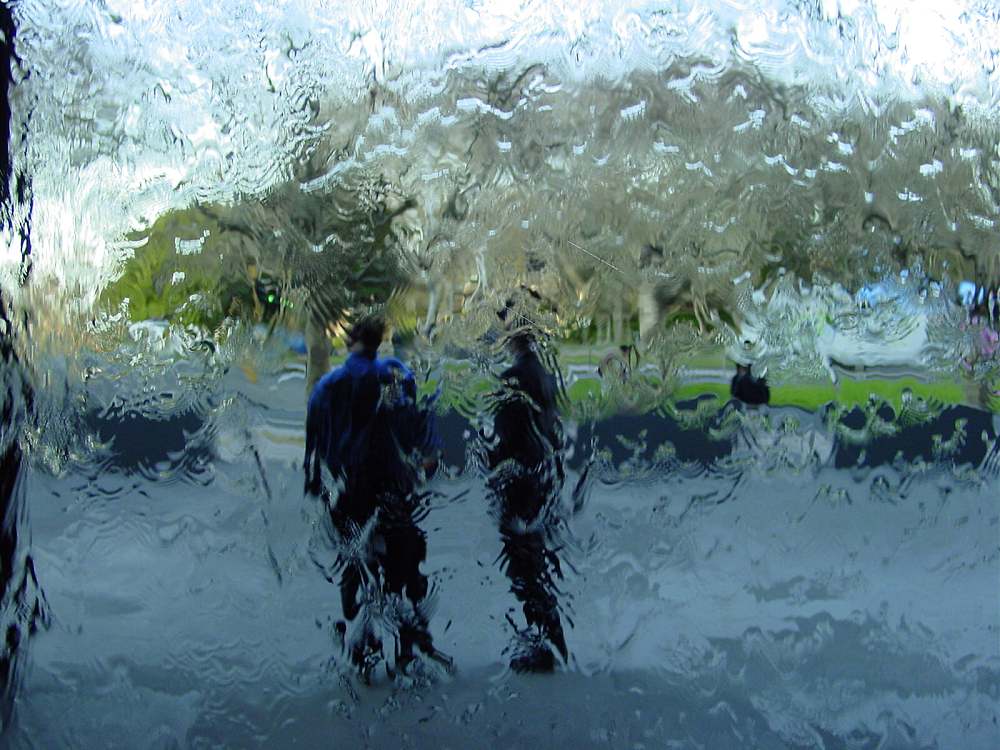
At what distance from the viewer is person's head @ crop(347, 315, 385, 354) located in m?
2.16

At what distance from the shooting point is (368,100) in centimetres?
218

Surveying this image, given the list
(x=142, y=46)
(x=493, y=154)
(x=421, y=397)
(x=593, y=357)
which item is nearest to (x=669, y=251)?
(x=593, y=357)

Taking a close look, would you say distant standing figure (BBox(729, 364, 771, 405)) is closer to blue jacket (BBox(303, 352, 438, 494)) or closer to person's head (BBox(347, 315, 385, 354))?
blue jacket (BBox(303, 352, 438, 494))

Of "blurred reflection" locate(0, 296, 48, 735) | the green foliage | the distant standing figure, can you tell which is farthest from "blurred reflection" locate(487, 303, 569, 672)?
"blurred reflection" locate(0, 296, 48, 735)

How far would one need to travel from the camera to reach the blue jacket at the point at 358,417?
218 cm

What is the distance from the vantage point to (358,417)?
2.20 m

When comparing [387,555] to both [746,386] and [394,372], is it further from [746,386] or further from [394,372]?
[746,386]

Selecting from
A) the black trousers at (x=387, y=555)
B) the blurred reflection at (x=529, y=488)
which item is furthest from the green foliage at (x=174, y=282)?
the blurred reflection at (x=529, y=488)

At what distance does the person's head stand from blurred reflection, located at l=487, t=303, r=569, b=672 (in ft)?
0.93

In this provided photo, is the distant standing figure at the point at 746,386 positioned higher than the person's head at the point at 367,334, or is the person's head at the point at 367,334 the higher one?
the person's head at the point at 367,334

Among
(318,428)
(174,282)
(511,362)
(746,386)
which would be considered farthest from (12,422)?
(746,386)

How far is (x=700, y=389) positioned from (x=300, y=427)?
93cm

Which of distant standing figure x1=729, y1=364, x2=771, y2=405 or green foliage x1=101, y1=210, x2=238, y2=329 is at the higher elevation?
green foliage x1=101, y1=210, x2=238, y2=329

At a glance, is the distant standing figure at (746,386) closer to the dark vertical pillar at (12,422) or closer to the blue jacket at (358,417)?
the blue jacket at (358,417)
